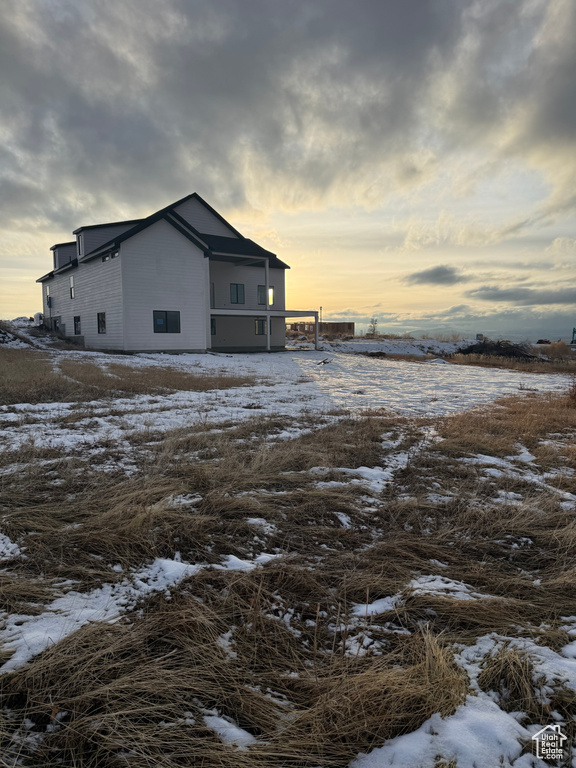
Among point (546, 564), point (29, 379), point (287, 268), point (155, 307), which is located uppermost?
point (287, 268)

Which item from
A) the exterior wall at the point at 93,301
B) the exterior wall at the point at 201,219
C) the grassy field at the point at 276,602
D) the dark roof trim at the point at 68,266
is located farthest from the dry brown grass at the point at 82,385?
the exterior wall at the point at 201,219

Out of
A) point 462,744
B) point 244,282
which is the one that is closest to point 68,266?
point 244,282

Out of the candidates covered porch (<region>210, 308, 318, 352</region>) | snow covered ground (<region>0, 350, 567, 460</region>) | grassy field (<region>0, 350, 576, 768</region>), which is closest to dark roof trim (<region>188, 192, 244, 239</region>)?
covered porch (<region>210, 308, 318, 352</region>)

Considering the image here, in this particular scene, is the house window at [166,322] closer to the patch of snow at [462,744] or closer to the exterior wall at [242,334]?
the exterior wall at [242,334]

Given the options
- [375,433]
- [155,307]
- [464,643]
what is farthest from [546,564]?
[155,307]

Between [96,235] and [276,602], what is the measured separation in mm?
29836

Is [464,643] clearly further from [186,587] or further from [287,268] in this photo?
[287,268]

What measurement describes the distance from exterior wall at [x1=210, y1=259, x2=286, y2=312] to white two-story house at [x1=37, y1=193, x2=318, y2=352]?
7 centimetres

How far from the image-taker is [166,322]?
24.6 metres

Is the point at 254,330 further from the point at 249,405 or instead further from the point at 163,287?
the point at 249,405

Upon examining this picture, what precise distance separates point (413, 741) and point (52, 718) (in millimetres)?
1339

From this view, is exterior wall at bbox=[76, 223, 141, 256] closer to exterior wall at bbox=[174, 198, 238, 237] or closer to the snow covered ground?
exterior wall at bbox=[174, 198, 238, 237]

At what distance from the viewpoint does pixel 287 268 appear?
31.8 m

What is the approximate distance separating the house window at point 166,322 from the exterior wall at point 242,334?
505 cm
